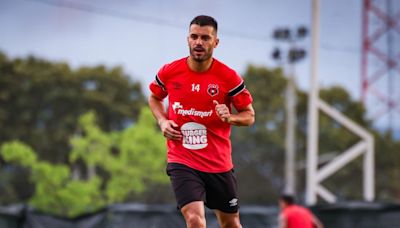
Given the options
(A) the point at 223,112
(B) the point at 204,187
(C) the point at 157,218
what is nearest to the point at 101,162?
(C) the point at 157,218

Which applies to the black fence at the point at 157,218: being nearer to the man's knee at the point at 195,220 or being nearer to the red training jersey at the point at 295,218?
the red training jersey at the point at 295,218

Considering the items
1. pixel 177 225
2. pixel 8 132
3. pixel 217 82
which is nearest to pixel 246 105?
pixel 217 82

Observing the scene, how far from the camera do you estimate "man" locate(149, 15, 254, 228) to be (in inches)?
276

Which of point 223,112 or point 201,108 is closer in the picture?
point 223,112

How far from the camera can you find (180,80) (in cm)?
716

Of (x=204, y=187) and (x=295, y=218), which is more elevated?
(x=204, y=187)

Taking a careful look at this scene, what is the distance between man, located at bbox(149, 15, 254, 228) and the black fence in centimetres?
833

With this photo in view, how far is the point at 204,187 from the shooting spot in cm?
723

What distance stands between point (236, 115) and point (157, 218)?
29.6 ft

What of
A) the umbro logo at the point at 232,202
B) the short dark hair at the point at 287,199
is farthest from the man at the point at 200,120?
the short dark hair at the point at 287,199

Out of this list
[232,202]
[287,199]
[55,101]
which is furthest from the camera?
[55,101]

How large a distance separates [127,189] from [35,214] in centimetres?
2297

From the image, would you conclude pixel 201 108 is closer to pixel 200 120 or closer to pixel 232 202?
pixel 200 120

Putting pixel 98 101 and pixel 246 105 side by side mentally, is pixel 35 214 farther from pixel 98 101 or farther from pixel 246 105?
pixel 98 101
